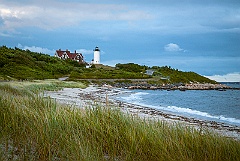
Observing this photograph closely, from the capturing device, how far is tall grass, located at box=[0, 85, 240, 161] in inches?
181

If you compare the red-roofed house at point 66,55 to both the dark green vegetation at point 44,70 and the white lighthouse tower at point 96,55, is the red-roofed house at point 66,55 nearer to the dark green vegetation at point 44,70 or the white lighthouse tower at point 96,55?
the white lighthouse tower at point 96,55

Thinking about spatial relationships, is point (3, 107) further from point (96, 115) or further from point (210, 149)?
point (210, 149)

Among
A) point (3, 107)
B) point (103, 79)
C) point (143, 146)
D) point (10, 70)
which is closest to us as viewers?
point (143, 146)

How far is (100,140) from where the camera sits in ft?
16.9

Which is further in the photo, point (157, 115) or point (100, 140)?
point (157, 115)

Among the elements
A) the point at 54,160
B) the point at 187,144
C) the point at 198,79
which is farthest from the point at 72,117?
the point at 198,79

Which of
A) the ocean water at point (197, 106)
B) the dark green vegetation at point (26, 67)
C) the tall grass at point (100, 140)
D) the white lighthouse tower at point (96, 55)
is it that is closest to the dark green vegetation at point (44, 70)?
the dark green vegetation at point (26, 67)

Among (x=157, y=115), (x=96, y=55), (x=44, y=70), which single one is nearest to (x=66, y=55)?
(x=96, y=55)

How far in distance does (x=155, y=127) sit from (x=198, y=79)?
8937cm

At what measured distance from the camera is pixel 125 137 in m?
5.18

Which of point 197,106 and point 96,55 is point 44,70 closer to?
point 197,106

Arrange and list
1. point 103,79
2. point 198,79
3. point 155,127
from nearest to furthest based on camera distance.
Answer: point 155,127 → point 103,79 → point 198,79

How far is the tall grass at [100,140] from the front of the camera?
15.1 feet

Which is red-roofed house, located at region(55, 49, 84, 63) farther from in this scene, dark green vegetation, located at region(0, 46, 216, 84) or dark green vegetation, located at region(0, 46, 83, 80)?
dark green vegetation, located at region(0, 46, 83, 80)
